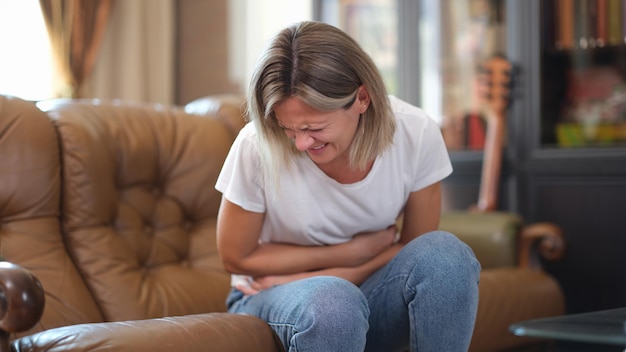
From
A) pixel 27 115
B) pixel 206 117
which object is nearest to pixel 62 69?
pixel 206 117

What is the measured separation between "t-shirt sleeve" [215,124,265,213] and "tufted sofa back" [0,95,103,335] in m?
0.47

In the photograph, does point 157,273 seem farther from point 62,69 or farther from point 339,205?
point 62,69

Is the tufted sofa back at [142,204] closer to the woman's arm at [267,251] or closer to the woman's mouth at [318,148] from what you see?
the woman's arm at [267,251]

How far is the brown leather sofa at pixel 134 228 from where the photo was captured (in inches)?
70.5

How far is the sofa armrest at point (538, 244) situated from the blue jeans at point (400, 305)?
34.9 inches

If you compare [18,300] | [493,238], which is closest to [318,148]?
[18,300]

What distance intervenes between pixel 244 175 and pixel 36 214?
54cm

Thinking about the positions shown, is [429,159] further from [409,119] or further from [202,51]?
[202,51]

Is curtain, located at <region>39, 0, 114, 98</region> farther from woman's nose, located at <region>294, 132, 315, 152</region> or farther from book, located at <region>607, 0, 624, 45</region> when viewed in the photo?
woman's nose, located at <region>294, 132, 315, 152</region>

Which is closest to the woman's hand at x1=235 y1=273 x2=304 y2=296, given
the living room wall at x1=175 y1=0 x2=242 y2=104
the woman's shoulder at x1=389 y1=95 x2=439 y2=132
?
the woman's shoulder at x1=389 y1=95 x2=439 y2=132

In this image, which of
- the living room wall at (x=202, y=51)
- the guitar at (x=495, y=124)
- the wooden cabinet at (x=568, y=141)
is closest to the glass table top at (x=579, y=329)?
the wooden cabinet at (x=568, y=141)

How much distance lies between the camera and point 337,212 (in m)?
1.63

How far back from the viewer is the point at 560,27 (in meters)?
2.81

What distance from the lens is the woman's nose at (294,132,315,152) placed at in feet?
4.75
